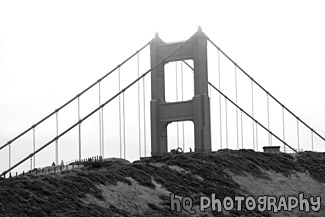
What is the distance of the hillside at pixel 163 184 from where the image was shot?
40.3 m

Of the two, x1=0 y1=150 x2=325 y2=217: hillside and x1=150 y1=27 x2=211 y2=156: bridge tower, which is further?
x1=150 y1=27 x2=211 y2=156: bridge tower

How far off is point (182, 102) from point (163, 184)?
21806 mm

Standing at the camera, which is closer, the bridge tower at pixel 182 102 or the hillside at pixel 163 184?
the hillside at pixel 163 184

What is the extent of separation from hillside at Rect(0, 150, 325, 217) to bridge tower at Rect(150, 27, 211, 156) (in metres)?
3.33

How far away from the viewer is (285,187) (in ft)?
205

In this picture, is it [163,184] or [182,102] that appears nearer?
[163,184]

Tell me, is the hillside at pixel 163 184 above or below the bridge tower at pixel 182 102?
below

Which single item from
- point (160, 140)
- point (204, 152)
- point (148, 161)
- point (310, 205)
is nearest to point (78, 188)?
point (148, 161)

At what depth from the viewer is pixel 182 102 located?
73062mm

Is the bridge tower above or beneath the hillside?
above

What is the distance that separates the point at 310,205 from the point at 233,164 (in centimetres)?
895

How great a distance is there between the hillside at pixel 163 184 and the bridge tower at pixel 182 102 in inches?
131

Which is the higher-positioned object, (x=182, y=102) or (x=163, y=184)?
(x=182, y=102)

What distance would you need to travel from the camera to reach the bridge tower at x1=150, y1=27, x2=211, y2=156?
7162cm
